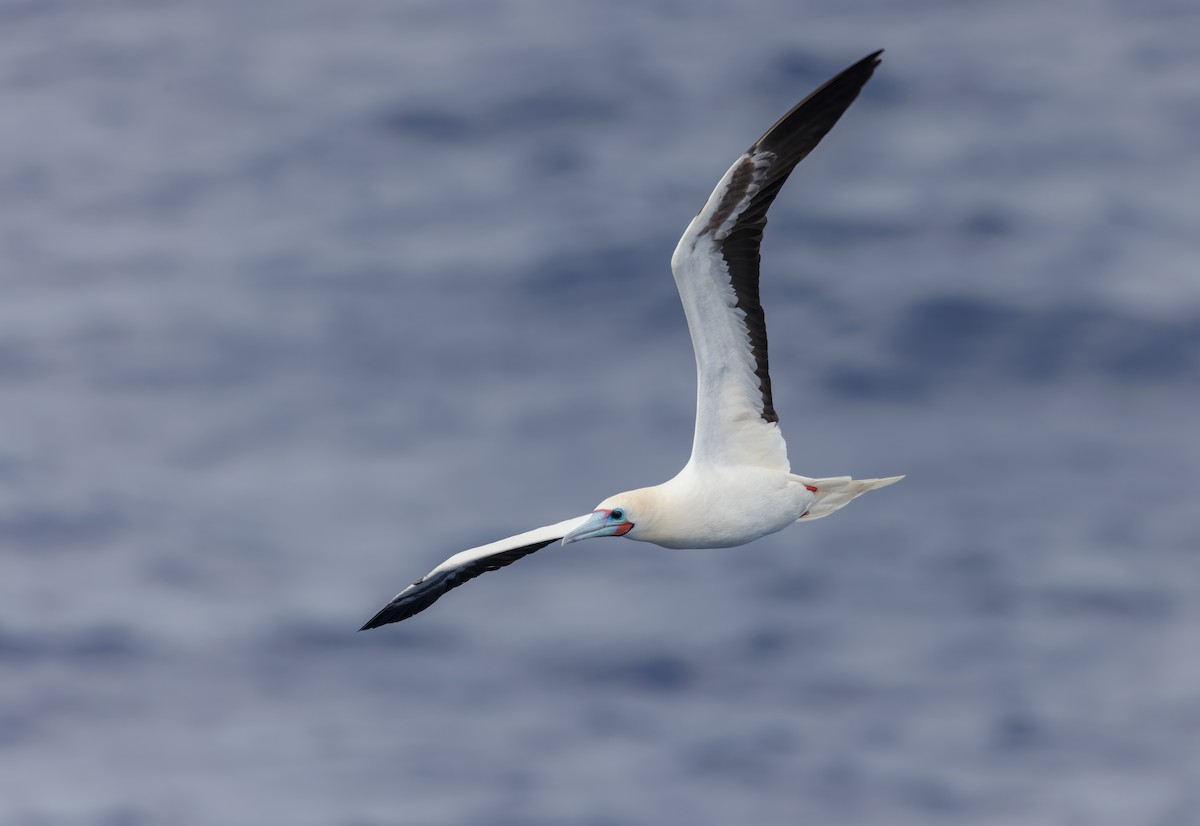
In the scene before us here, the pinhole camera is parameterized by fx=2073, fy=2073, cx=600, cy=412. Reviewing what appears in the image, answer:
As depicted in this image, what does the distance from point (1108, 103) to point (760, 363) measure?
60.4ft

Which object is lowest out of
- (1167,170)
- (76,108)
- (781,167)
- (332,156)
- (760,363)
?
(760,363)

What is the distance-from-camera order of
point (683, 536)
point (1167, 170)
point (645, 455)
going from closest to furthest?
1. point (683, 536)
2. point (645, 455)
3. point (1167, 170)

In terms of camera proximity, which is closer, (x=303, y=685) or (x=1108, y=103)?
(x=303, y=685)

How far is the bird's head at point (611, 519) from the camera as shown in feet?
56.0

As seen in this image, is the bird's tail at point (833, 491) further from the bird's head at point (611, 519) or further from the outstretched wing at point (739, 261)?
the bird's head at point (611, 519)

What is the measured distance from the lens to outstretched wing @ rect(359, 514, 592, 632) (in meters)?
17.7

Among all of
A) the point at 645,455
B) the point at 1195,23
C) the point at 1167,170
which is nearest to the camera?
the point at 645,455

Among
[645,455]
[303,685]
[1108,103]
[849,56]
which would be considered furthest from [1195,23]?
[303,685]

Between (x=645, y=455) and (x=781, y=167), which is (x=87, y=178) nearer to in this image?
(x=645, y=455)

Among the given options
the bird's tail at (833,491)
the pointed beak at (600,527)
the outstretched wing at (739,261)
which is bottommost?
the pointed beak at (600,527)

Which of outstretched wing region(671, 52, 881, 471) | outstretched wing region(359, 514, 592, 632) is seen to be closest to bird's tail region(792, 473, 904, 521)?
outstretched wing region(671, 52, 881, 471)

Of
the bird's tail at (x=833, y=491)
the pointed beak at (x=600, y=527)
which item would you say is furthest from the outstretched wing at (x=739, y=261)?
the pointed beak at (x=600, y=527)

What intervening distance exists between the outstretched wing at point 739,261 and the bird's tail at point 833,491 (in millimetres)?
867

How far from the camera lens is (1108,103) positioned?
33.4 meters
